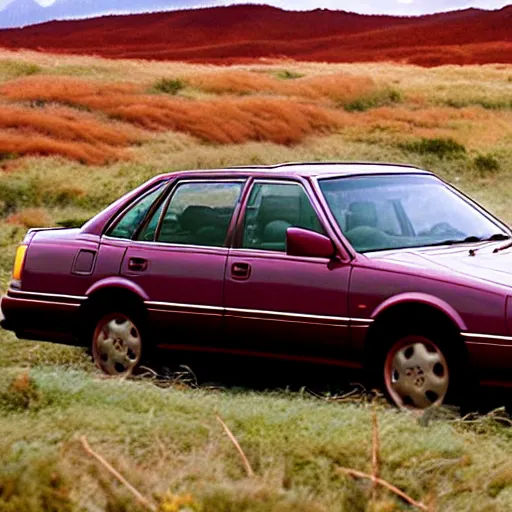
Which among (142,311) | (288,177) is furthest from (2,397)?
(288,177)

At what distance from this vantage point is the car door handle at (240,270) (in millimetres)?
9094

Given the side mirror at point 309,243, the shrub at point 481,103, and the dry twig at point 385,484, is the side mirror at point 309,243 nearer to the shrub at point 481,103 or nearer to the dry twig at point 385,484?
the dry twig at point 385,484

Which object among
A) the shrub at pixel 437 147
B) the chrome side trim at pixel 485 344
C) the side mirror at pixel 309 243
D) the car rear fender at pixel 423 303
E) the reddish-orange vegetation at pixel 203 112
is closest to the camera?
the chrome side trim at pixel 485 344

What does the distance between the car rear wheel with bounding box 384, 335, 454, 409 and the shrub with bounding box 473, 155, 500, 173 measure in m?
23.3

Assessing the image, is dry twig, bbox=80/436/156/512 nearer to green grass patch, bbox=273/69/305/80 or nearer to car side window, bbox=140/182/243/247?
car side window, bbox=140/182/243/247

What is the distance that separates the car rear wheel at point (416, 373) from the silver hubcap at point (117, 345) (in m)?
1.89

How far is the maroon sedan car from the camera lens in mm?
8289

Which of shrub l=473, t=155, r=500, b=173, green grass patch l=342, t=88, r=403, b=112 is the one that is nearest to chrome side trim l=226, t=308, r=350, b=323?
shrub l=473, t=155, r=500, b=173

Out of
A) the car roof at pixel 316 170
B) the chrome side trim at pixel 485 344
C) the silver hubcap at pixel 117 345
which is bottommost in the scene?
the silver hubcap at pixel 117 345

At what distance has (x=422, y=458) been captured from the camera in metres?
6.64

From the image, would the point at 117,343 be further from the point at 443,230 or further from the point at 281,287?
the point at 443,230

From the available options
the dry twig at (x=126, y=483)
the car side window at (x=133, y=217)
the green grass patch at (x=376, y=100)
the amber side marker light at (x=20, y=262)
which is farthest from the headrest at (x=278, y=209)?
the green grass patch at (x=376, y=100)

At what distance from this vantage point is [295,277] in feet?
29.1

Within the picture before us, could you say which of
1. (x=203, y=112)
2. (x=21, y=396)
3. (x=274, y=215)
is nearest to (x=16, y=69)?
(x=203, y=112)
